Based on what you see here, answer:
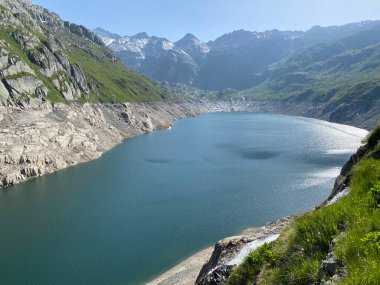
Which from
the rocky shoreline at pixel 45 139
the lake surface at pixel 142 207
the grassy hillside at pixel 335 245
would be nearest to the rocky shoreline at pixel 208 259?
the lake surface at pixel 142 207

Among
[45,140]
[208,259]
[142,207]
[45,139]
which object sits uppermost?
[45,139]

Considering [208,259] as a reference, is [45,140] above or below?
above

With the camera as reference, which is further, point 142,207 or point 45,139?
point 45,139

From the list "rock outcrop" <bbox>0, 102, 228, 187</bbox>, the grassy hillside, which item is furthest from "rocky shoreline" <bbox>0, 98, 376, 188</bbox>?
the grassy hillside

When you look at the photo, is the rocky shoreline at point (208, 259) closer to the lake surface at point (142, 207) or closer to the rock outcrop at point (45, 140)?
the lake surface at point (142, 207)

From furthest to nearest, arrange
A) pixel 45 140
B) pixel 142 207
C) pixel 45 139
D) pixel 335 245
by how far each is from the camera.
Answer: pixel 45 139 → pixel 45 140 → pixel 142 207 → pixel 335 245

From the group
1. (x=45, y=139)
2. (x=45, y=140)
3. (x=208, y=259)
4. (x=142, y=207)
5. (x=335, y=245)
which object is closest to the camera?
(x=335, y=245)

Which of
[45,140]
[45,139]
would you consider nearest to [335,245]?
[45,140]

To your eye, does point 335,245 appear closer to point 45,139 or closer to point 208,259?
point 208,259
